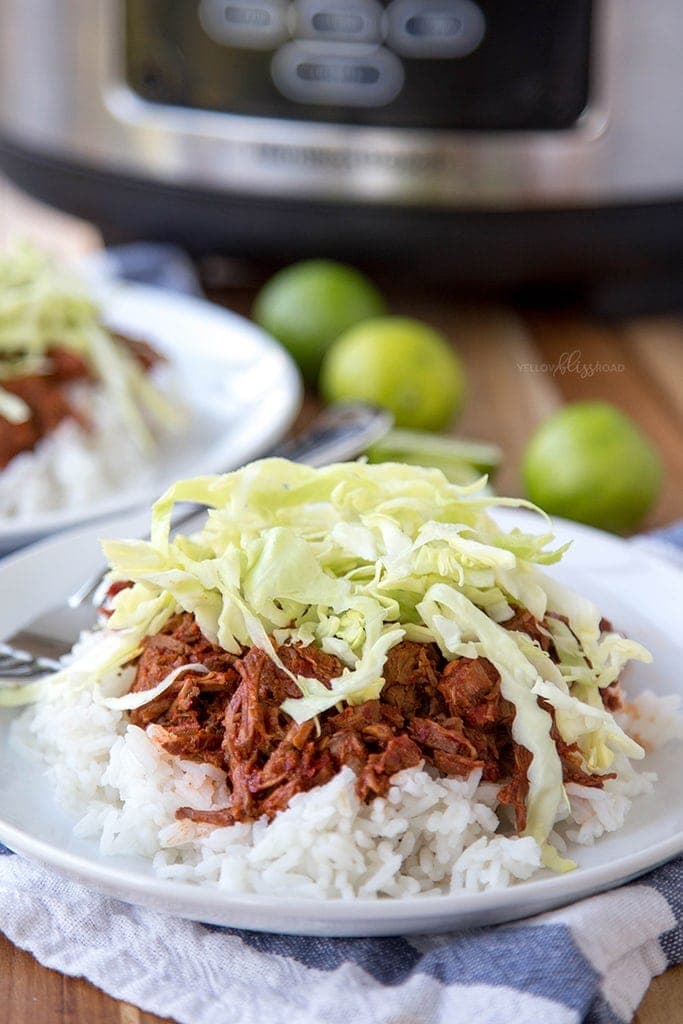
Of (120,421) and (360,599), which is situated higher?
(360,599)

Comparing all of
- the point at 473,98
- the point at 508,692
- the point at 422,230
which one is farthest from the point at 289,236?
the point at 508,692

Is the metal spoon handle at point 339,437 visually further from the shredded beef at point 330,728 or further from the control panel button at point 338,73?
the control panel button at point 338,73

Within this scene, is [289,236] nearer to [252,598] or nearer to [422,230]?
[422,230]

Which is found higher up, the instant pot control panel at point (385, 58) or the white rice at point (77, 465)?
the instant pot control panel at point (385, 58)

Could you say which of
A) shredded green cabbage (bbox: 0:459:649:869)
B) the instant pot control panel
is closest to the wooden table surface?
the instant pot control panel

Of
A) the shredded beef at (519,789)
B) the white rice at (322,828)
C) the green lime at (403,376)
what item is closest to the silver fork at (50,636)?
the white rice at (322,828)
